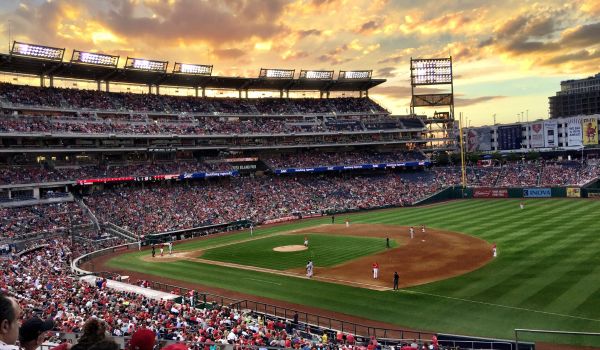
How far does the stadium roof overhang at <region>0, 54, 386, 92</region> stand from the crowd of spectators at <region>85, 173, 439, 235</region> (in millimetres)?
17979

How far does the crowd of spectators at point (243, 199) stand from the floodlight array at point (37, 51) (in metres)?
18.8

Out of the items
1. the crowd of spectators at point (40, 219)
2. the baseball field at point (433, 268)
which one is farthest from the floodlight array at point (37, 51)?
the baseball field at point (433, 268)

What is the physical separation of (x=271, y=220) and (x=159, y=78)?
3024 cm

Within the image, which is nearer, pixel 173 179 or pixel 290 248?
pixel 290 248

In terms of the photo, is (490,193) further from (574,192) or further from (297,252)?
(297,252)

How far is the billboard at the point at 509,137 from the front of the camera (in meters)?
139

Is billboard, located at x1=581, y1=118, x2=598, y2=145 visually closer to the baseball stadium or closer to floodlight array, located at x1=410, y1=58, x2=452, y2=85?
the baseball stadium

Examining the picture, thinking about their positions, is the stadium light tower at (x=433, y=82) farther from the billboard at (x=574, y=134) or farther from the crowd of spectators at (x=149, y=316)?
the crowd of spectators at (x=149, y=316)

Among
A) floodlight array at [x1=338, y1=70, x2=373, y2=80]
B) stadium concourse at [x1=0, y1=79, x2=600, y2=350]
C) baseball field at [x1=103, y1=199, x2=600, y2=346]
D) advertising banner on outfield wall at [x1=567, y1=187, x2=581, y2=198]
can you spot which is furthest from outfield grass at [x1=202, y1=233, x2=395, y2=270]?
floodlight array at [x1=338, y1=70, x2=373, y2=80]

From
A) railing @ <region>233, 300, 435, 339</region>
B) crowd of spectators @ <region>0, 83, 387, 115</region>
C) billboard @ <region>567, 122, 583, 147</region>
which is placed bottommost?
railing @ <region>233, 300, 435, 339</region>

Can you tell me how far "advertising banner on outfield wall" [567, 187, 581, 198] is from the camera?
2544 inches

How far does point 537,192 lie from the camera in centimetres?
6750

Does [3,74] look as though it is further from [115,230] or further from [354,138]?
[354,138]

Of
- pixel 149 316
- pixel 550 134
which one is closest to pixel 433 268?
pixel 149 316
